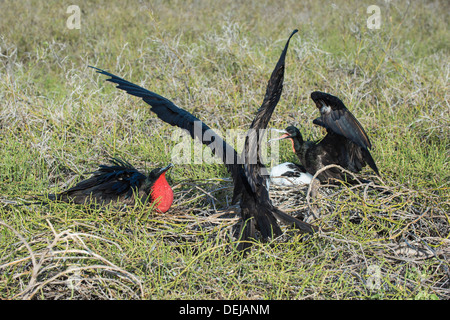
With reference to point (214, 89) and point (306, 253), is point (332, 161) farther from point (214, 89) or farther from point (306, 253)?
point (214, 89)

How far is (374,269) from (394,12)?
18.2 ft

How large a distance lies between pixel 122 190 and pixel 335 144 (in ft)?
4.69

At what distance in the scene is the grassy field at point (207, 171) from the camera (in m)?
2.19

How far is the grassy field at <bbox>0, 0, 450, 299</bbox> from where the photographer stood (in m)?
2.19

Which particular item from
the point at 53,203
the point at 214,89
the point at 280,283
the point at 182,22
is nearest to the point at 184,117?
the point at 53,203

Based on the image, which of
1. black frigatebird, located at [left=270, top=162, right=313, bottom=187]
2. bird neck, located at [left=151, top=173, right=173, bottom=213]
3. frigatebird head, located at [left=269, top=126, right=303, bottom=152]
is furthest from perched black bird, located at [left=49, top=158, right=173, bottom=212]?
frigatebird head, located at [left=269, top=126, right=303, bottom=152]

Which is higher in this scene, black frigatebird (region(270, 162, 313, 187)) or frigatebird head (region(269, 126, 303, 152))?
frigatebird head (region(269, 126, 303, 152))

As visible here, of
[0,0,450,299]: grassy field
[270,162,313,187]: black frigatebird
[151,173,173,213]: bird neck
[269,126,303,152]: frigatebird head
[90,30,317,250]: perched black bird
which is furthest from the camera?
[269,126,303,152]: frigatebird head

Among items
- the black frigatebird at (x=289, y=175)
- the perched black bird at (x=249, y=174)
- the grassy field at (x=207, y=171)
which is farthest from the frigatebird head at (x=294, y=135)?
the perched black bird at (x=249, y=174)

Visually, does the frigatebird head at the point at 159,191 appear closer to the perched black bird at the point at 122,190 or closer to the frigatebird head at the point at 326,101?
the perched black bird at the point at 122,190

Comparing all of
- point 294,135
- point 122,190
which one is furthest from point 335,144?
point 122,190

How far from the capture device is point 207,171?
3438 millimetres

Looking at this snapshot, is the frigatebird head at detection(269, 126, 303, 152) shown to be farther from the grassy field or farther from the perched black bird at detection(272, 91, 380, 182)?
the grassy field

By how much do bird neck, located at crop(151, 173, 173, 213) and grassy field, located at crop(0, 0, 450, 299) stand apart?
0.07m
